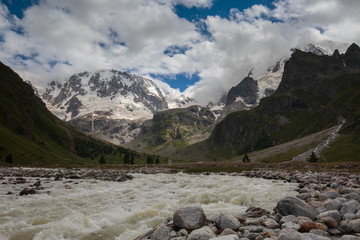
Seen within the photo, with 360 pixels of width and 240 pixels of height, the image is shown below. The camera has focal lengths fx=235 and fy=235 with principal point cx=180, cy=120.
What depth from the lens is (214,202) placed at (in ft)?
71.4

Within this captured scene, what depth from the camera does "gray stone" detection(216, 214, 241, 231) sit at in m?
11.0

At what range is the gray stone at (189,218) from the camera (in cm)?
1147

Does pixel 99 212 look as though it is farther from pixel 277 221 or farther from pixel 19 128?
pixel 19 128

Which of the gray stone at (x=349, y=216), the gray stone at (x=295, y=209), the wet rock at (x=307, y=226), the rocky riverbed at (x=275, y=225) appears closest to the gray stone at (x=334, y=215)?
the rocky riverbed at (x=275, y=225)

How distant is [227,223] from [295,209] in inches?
159

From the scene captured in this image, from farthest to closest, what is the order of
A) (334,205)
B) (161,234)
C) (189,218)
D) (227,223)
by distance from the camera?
1. (334,205)
2. (189,218)
3. (227,223)
4. (161,234)

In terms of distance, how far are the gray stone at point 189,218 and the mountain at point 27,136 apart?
9338cm

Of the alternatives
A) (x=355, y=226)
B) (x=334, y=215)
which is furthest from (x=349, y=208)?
(x=355, y=226)

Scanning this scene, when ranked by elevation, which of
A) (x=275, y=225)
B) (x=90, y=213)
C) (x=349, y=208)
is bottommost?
(x=90, y=213)

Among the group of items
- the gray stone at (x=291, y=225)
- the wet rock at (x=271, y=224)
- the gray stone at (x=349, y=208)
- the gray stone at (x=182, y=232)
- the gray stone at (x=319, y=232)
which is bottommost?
the gray stone at (x=182, y=232)

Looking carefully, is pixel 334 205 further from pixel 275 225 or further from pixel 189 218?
pixel 189 218

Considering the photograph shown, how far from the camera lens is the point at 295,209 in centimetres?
1245

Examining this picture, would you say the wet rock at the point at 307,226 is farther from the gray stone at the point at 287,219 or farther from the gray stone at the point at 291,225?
the gray stone at the point at 287,219

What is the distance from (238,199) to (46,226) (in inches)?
606
